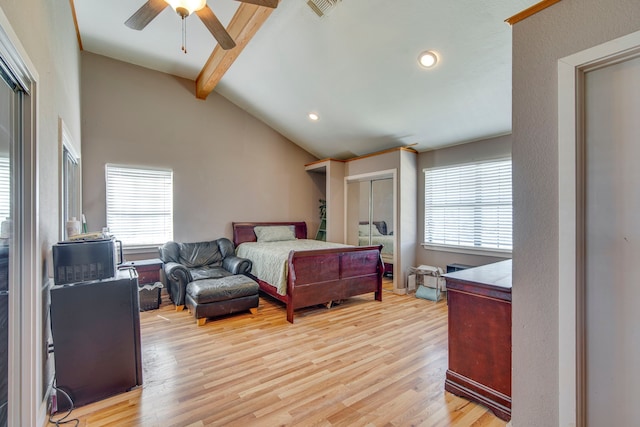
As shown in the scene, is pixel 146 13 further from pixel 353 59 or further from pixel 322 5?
pixel 353 59

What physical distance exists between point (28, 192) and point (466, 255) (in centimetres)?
486

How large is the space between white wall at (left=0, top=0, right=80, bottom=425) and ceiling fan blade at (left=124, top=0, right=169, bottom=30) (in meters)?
0.50

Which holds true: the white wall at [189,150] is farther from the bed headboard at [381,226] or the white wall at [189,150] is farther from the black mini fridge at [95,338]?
the black mini fridge at [95,338]

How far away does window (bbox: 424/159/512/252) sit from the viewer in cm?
405

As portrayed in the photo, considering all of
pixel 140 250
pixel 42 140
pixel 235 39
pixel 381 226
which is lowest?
pixel 140 250

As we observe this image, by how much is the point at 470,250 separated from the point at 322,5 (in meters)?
3.77

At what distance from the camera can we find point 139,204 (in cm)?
443

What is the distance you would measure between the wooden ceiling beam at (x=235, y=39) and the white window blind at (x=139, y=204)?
1.56m

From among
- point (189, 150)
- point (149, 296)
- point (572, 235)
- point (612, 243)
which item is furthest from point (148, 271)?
point (612, 243)

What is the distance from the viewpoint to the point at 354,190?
572 cm

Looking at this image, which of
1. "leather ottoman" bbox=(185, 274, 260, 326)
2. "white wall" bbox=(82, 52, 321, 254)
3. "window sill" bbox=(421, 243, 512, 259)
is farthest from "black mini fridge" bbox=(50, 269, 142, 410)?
"window sill" bbox=(421, 243, 512, 259)

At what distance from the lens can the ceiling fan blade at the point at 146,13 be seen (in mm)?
2119

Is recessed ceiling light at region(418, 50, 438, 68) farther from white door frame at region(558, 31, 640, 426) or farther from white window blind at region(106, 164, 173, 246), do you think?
white window blind at region(106, 164, 173, 246)

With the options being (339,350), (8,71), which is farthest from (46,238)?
(339,350)
